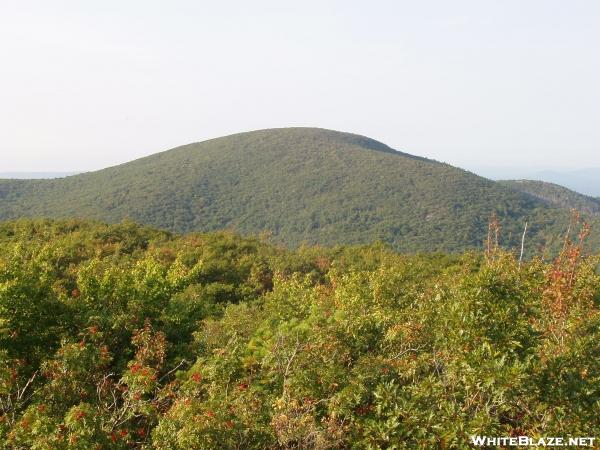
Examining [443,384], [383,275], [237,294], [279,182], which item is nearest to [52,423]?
[443,384]

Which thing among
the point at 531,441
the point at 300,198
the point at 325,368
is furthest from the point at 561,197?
the point at 531,441

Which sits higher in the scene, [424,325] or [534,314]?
[534,314]

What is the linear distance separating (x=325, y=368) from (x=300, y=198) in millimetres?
87901

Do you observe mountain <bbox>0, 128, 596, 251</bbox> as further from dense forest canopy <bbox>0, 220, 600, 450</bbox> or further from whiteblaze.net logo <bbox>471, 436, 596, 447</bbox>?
whiteblaze.net logo <bbox>471, 436, 596, 447</bbox>

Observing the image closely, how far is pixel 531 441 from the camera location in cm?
503

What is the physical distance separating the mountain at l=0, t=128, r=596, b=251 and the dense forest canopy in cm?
6310

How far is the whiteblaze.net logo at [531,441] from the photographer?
16.2 ft

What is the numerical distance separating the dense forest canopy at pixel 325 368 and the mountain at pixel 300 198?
2484 inches

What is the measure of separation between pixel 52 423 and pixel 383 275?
351 inches

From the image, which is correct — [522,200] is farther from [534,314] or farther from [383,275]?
[534,314]

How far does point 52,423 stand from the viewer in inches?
259

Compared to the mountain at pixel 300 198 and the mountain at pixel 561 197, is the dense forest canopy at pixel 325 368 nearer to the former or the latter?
the mountain at pixel 300 198

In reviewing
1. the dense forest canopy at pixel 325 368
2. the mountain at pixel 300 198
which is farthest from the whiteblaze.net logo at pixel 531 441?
the mountain at pixel 300 198

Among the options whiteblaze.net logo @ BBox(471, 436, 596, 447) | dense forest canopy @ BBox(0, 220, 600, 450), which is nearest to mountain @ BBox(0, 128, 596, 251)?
dense forest canopy @ BBox(0, 220, 600, 450)
